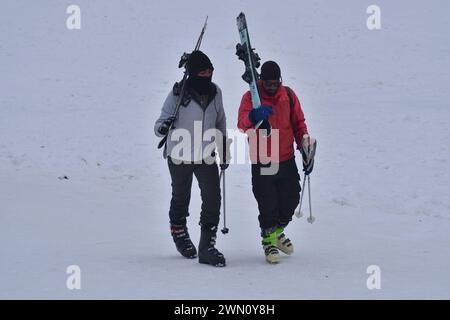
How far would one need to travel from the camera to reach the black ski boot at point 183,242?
720 centimetres

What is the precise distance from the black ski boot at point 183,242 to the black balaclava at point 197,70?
1.45 meters

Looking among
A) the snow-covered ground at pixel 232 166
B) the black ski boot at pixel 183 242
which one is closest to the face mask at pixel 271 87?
the black ski boot at pixel 183 242

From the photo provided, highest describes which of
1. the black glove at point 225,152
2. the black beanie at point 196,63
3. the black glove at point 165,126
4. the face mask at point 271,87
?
the black beanie at point 196,63

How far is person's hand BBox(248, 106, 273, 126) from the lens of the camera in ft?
22.2

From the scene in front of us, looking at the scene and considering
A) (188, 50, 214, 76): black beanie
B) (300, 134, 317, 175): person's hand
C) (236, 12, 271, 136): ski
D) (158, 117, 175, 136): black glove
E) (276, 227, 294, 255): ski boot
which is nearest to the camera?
(158, 117, 175, 136): black glove

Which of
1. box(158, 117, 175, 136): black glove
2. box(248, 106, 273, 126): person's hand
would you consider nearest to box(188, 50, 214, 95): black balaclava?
box(158, 117, 175, 136): black glove

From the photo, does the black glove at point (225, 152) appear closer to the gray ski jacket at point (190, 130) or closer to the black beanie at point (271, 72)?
the gray ski jacket at point (190, 130)

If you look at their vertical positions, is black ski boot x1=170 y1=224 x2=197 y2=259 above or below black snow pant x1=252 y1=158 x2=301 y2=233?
below

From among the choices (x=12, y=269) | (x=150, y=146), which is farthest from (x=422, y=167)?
(x=12, y=269)

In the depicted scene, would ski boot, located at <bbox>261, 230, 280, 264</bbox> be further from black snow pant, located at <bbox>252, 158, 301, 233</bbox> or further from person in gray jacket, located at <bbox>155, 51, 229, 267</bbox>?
person in gray jacket, located at <bbox>155, 51, 229, 267</bbox>

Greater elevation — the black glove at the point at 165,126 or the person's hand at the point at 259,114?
the person's hand at the point at 259,114

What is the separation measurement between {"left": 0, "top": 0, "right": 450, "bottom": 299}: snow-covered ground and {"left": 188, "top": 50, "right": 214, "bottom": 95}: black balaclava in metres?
1.76

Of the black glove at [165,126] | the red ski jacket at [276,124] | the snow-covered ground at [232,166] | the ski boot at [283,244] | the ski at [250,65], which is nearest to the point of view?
the snow-covered ground at [232,166]

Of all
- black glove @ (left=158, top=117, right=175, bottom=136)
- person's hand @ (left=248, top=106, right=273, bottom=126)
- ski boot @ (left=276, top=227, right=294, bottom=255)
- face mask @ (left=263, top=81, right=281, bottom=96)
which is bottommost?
ski boot @ (left=276, top=227, right=294, bottom=255)
